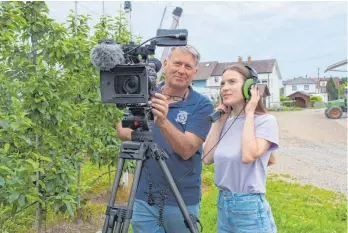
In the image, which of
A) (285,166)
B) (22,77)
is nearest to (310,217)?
(22,77)

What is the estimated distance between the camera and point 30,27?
373cm

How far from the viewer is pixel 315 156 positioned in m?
12.4

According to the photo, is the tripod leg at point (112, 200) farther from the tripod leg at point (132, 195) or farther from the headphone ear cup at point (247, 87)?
the headphone ear cup at point (247, 87)

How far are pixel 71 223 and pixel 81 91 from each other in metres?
1.57

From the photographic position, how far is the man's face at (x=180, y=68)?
8.23ft

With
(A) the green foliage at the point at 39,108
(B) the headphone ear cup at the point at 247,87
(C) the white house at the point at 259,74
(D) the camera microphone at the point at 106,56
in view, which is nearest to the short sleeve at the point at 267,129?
(B) the headphone ear cup at the point at 247,87

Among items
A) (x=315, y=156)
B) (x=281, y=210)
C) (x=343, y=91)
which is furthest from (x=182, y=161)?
(x=343, y=91)

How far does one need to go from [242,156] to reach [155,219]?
2.20 ft

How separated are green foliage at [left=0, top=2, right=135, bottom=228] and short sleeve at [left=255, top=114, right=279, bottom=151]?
143 cm

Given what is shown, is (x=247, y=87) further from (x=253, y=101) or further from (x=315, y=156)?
(x=315, y=156)

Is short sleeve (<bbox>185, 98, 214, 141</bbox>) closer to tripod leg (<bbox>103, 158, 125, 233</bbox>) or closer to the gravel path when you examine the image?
tripod leg (<bbox>103, 158, 125, 233</bbox>)

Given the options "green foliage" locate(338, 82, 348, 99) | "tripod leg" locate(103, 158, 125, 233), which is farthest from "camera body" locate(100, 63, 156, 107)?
"green foliage" locate(338, 82, 348, 99)

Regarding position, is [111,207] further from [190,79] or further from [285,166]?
[285,166]

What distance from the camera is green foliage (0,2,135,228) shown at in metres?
2.79
